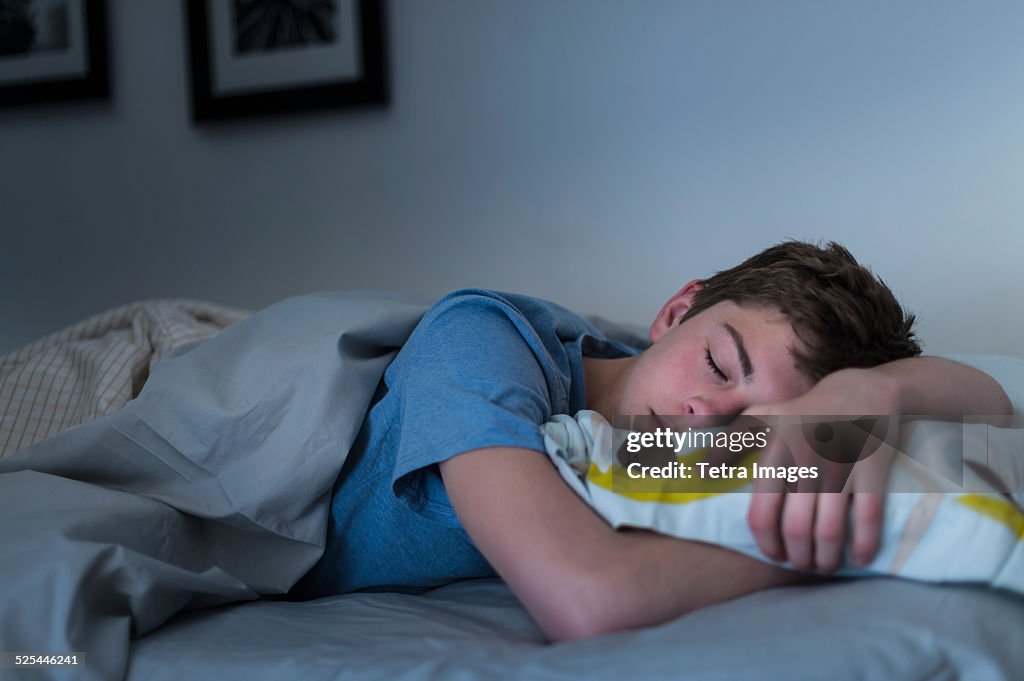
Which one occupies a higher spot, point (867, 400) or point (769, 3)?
point (769, 3)

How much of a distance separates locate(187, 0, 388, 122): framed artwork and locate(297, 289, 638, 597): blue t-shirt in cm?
111

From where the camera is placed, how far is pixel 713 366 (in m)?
0.89

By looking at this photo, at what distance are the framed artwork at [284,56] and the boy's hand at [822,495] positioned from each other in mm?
1522

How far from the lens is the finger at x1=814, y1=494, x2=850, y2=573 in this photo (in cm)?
63

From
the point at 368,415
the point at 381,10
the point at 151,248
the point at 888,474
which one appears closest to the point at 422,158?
the point at 381,10

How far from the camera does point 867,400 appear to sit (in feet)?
2.43

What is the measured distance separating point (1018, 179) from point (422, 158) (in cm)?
118

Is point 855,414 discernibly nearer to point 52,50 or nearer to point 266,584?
point 266,584

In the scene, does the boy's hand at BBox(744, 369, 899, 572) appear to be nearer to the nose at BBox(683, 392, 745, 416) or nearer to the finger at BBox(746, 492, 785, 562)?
the finger at BBox(746, 492, 785, 562)

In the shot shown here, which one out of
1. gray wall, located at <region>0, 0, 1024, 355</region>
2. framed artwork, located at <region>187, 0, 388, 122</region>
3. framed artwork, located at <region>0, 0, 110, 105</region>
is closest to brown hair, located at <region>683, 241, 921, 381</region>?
gray wall, located at <region>0, 0, 1024, 355</region>

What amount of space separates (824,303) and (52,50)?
209 centimetres

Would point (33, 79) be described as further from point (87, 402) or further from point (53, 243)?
point (87, 402)

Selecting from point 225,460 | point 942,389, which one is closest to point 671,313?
point 942,389

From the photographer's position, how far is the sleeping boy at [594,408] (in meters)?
0.64
